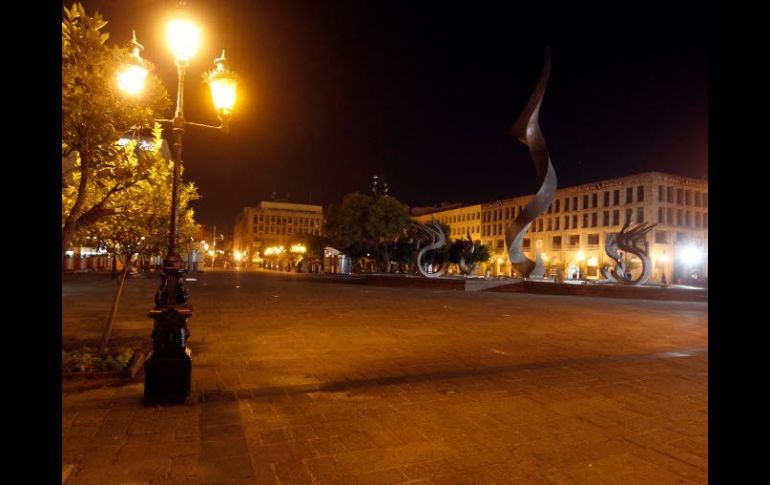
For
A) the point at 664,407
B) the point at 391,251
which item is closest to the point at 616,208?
the point at 391,251

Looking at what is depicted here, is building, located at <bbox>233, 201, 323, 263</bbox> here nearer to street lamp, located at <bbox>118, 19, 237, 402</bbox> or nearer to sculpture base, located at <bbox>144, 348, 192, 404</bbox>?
street lamp, located at <bbox>118, 19, 237, 402</bbox>

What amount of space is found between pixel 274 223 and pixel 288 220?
3.64 meters

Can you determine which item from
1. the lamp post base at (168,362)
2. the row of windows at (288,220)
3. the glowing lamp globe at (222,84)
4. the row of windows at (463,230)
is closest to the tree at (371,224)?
the glowing lamp globe at (222,84)

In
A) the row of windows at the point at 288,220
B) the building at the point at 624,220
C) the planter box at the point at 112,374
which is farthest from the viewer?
the row of windows at the point at 288,220

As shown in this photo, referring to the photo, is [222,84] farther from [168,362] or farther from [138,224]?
[168,362]

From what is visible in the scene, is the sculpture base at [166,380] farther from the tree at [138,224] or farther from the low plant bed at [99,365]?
the tree at [138,224]

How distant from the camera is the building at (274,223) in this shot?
11044 centimetres

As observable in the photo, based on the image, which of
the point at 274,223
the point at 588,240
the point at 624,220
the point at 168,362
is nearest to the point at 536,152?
the point at 168,362

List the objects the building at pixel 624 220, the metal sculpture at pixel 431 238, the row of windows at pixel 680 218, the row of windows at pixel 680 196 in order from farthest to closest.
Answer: the row of windows at pixel 680 196 < the row of windows at pixel 680 218 < the building at pixel 624 220 < the metal sculpture at pixel 431 238

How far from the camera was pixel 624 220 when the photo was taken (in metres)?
57.4

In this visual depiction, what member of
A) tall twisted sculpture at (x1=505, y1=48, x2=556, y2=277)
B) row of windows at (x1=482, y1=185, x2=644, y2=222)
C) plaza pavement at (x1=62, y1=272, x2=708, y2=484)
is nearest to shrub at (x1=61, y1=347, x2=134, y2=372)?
plaza pavement at (x1=62, y1=272, x2=708, y2=484)

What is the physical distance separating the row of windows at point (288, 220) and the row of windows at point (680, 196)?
8147 cm

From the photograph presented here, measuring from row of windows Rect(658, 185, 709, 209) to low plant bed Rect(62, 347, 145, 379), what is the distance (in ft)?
204
